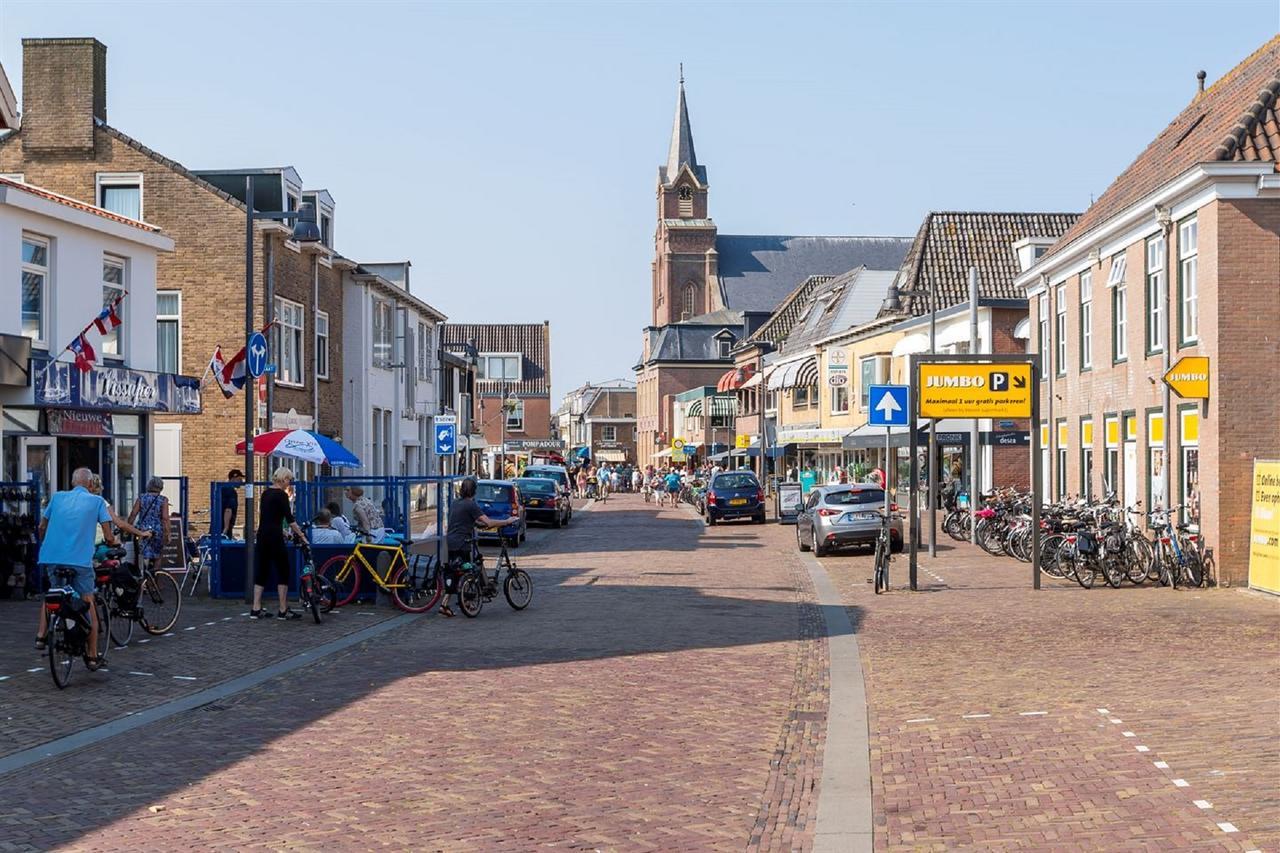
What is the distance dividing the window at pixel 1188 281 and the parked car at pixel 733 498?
22.0 m

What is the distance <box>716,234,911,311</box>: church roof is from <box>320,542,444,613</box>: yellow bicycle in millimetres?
102455

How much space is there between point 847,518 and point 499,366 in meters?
86.7

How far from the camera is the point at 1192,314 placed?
77.7 ft

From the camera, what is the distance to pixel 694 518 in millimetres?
51531

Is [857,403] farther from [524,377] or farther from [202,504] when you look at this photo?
[524,377]

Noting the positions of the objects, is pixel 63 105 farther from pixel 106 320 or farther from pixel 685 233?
pixel 685 233

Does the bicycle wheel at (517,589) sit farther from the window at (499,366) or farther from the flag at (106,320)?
the window at (499,366)

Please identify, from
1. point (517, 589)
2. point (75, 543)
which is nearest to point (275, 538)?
point (517, 589)

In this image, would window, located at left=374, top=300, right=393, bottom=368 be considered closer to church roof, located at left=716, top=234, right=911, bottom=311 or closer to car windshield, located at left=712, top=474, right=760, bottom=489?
car windshield, located at left=712, top=474, right=760, bottom=489

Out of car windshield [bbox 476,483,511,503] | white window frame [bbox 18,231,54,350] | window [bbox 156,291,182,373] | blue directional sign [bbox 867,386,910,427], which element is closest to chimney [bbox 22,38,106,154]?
window [bbox 156,291,182,373]

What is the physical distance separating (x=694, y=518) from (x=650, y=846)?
4455 centimetres

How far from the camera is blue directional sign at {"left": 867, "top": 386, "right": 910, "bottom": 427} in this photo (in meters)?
28.2

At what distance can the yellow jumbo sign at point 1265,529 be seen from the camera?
20172 mm

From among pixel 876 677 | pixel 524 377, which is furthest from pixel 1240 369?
pixel 524 377
